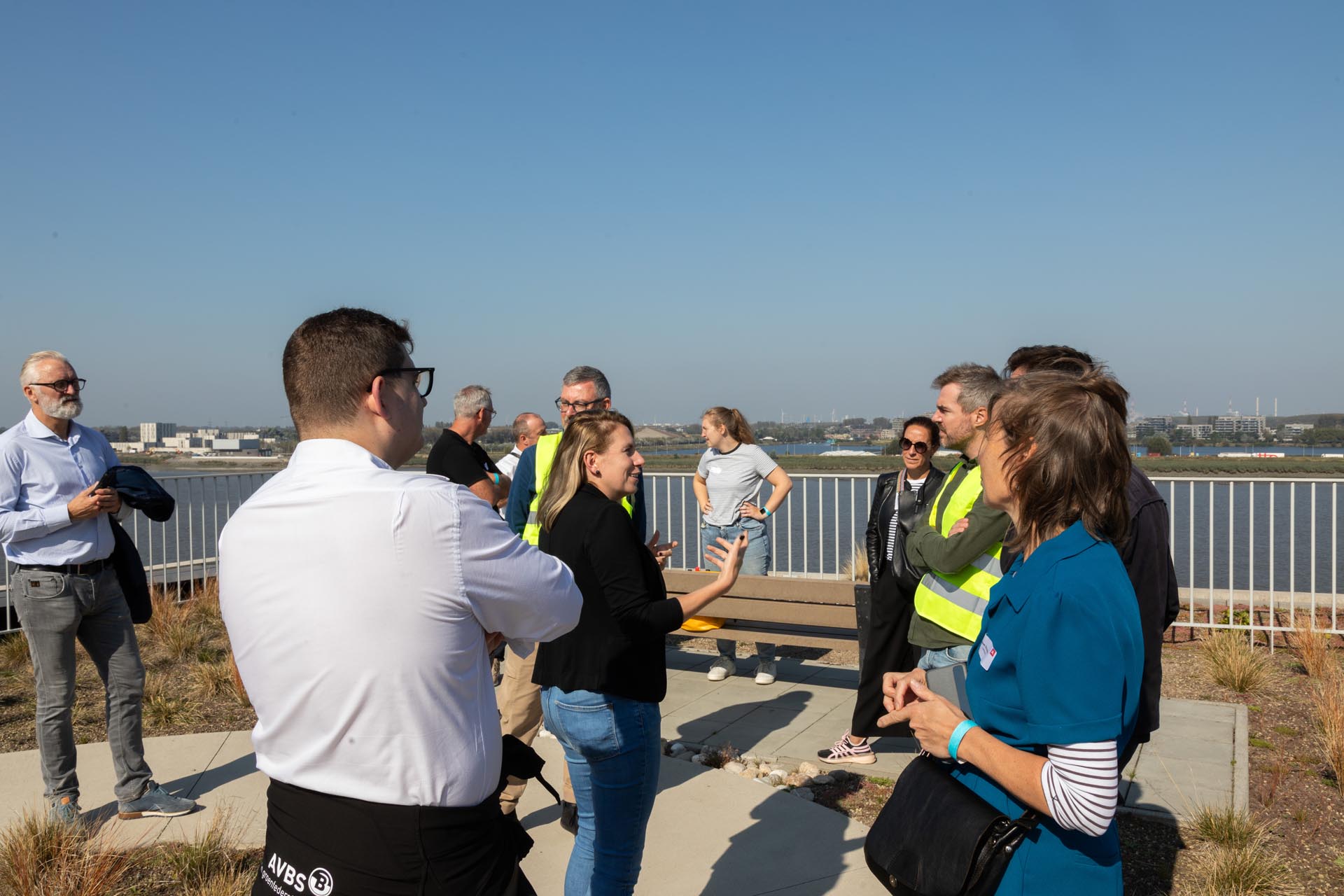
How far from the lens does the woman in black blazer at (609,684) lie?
9.29 ft

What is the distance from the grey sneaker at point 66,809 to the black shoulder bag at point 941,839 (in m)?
3.99

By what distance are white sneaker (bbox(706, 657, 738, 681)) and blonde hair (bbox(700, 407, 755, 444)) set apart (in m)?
1.75

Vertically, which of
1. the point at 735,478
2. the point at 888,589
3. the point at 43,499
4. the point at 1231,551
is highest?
the point at 43,499

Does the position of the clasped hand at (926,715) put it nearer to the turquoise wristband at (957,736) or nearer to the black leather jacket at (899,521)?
the turquoise wristband at (957,736)

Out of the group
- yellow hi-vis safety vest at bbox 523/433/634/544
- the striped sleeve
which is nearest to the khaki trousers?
yellow hi-vis safety vest at bbox 523/433/634/544

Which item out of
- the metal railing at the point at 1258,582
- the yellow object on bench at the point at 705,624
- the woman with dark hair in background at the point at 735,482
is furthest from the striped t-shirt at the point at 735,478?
the metal railing at the point at 1258,582

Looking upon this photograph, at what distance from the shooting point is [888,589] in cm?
504

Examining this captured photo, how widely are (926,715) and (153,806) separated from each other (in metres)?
4.24

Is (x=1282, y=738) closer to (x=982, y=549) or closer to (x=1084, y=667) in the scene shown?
(x=982, y=549)

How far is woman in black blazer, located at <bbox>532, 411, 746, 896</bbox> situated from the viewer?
9.29ft

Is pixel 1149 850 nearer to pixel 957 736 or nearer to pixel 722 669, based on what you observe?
pixel 957 736

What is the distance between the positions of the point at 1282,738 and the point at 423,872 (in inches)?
227

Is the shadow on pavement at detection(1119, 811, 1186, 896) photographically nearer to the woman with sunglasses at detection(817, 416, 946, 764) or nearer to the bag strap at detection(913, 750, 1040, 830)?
the woman with sunglasses at detection(817, 416, 946, 764)

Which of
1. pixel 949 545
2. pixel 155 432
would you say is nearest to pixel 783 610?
pixel 949 545
